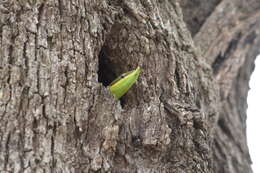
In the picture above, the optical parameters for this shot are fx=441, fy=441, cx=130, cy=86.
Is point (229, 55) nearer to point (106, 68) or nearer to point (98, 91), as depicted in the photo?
point (106, 68)

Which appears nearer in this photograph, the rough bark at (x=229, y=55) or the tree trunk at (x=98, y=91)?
the tree trunk at (x=98, y=91)

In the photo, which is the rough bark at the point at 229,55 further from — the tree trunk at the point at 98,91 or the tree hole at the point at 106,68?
the tree hole at the point at 106,68

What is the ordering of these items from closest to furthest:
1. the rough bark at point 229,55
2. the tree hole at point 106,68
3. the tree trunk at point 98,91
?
the tree trunk at point 98,91 < the tree hole at point 106,68 < the rough bark at point 229,55

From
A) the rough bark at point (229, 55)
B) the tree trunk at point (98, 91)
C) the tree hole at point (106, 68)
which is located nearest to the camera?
the tree trunk at point (98, 91)

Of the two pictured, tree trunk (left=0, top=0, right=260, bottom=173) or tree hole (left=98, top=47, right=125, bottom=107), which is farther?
tree hole (left=98, top=47, right=125, bottom=107)

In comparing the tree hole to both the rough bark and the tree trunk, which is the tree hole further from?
the rough bark

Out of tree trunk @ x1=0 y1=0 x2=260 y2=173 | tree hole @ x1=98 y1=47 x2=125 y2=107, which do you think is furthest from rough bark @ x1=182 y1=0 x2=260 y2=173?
tree hole @ x1=98 y1=47 x2=125 y2=107

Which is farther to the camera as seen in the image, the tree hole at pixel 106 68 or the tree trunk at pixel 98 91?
the tree hole at pixel 106 68

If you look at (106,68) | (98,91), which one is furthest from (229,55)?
(98,91)

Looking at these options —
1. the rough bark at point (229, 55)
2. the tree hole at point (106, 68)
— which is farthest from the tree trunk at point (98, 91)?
the rough bark at point (229, 55)
